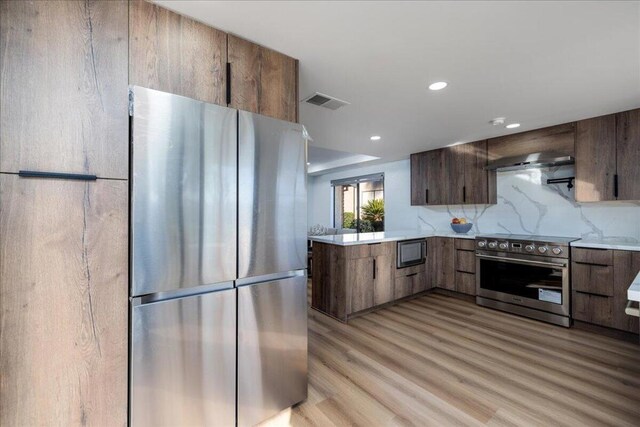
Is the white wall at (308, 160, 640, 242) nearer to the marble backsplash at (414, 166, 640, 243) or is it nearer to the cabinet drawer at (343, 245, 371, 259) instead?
the marble backsplash at (414, 166, 640, 243)

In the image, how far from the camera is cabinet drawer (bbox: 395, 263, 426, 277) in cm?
381

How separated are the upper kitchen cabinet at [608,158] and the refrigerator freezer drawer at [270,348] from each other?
11.4 ft

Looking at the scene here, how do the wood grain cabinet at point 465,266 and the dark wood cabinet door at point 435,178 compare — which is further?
the dark wood cabinet door at point 435,178

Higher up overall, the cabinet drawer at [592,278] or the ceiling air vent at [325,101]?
the ceiling air vent at [325,101]

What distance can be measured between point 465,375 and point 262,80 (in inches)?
101

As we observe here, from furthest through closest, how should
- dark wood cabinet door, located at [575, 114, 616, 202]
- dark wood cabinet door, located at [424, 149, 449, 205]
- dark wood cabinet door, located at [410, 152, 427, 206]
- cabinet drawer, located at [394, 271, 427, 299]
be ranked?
dark wood cabinet door, located at [410, 152, 427, 206], dark wood cabinet door, located at [424, 149, 449, 205], cabinet drawer, located at [394, 271, 427, 299], dark wood cabinet door, located at [575, 114, 616, 202]

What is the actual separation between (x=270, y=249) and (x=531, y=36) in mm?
2005

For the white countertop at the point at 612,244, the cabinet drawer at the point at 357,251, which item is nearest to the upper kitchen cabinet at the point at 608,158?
the white countertop at the point at 612,244

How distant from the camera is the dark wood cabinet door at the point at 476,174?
4043 mm

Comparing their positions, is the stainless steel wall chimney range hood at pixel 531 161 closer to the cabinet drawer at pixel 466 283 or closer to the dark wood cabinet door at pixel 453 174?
the dark wood cabinet door at pixel 453 174

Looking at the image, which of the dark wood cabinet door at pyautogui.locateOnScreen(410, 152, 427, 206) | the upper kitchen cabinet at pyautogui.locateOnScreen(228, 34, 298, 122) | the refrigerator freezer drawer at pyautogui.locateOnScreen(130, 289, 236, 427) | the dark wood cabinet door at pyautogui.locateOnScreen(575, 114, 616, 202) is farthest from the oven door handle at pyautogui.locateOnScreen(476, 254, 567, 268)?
the refrigerator freezer drawer at pyautogui.locateOnScreen(130, 289, 236, 427)

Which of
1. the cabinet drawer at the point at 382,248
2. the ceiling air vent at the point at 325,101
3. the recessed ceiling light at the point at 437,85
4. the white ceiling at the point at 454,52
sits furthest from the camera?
the cabinet drawer at the point at 382,248

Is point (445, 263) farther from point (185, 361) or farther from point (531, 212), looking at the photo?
point (185, 361)

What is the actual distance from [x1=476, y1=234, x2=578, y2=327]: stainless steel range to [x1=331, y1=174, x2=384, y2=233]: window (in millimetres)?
2775
